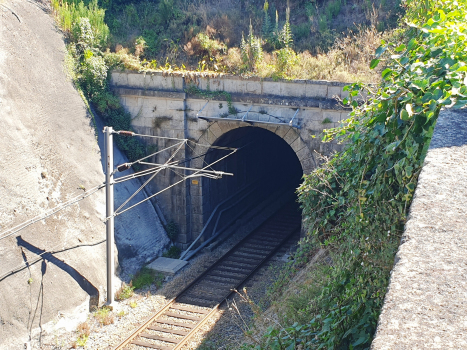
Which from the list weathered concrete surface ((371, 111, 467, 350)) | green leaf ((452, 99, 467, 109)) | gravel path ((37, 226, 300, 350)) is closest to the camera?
weathered concrete surface ((371, 111, 467, 350))

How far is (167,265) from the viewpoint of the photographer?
14812 millimetres

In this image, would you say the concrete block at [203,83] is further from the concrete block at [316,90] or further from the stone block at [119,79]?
the concrete block at [316,90]

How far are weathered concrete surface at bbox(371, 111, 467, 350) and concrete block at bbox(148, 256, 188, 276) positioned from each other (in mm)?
11929

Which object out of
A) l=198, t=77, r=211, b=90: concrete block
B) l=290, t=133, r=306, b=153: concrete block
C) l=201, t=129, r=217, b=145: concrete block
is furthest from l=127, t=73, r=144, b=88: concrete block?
l=290, t=133, r=306, b=153: concrete block

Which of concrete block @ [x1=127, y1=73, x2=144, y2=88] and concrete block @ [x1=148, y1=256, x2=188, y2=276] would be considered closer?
concrete block @ [x1=148, y1=256, x2=188, y2=276]

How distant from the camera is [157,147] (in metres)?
16.3

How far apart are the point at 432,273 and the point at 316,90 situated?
1201 centimetres

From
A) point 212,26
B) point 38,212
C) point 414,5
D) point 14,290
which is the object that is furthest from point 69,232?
point 414,5

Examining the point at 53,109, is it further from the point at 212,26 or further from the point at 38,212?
the point at 212,26

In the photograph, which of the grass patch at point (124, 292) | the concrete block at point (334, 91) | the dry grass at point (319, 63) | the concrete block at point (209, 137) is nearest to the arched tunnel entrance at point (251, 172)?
the concrete block at point (209, 137)

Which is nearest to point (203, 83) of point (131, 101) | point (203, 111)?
point (203, 111)

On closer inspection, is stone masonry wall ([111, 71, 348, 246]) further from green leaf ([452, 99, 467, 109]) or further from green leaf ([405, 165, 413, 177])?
green leaf ([452, 99, 467, 109])

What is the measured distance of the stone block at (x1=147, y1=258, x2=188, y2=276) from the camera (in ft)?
47.5

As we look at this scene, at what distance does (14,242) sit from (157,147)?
20.0 ft
